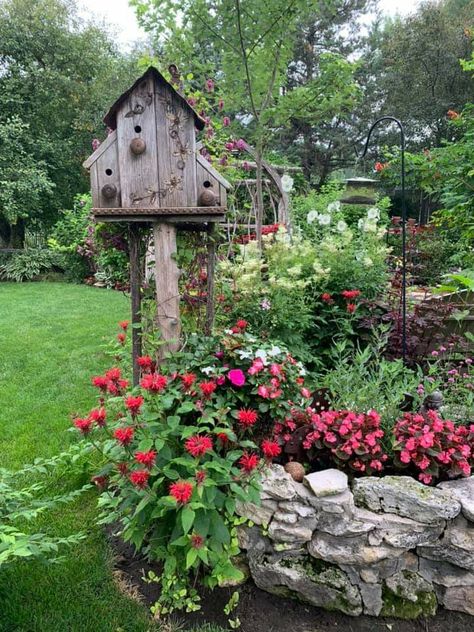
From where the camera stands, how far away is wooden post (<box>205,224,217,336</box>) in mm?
2211

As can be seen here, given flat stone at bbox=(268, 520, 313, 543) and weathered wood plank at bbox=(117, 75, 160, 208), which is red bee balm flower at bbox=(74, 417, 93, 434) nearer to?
flat stone at bbox=(268, 520, 313, 543)

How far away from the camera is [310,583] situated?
1687mm

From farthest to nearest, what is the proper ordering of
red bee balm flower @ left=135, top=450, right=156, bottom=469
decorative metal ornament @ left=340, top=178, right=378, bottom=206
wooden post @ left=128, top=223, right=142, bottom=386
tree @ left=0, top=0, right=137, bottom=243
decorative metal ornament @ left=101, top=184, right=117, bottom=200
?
tree @ left=0, top=0, right=137, bottom=243, decorative metal ornament @ left=340, top=178, right=378, bottom=206, wooden post @ left=128, top=223, right=142, bottom=386, decorative metal ornament @ left=101, top=184, right=117, bottom=200, red bee balm flower @ left=135, top=450, right=156, bottom=469

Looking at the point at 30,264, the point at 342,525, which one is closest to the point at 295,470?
the point at 342,525

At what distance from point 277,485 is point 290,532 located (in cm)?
18

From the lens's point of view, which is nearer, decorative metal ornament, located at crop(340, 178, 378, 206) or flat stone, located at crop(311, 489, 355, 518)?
flat stone, located at crop(311, 489, 355, 518)

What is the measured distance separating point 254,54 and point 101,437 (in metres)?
2.84

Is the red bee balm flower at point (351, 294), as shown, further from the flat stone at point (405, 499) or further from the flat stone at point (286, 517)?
the flat stone at point (286, 517)

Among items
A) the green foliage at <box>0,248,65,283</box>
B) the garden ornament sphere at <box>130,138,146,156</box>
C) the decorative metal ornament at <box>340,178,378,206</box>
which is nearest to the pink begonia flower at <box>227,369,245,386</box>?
the garden ornament sphere at <box>130,138,146,156</box>

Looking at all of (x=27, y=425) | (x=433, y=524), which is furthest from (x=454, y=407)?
(x=27, y=425)

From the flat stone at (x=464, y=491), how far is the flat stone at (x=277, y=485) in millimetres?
625

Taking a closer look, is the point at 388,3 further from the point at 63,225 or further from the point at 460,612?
the point at 460,612

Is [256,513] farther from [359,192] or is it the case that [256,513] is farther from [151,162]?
[359,192]

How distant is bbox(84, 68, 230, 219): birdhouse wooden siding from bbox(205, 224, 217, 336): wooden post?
214mm
